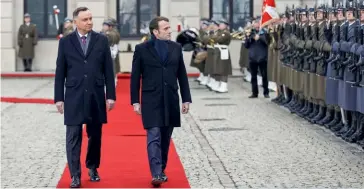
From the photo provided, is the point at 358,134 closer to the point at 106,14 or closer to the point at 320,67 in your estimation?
the point at 320,67

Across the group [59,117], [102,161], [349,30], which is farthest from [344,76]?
[59,117]

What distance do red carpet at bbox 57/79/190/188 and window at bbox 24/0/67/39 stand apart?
65.5ft

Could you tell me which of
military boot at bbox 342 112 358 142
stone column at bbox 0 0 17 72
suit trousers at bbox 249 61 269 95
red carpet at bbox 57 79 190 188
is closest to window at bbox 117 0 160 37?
stone column at bbox 0 0 17 72

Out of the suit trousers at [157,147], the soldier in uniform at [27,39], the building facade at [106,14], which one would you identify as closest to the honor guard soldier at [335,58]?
the suit trousers at [157,147]

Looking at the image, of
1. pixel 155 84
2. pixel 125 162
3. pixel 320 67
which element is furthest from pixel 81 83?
pixel 320 67

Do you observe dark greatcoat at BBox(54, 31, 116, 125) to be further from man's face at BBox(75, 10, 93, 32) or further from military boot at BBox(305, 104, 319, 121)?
military boot at BBox(305, 104, 319, 121)

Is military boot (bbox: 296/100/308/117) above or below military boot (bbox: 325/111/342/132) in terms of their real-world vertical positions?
below

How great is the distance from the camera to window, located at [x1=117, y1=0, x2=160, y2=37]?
132ft

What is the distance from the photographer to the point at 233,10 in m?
40.0

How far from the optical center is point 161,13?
1560 inches

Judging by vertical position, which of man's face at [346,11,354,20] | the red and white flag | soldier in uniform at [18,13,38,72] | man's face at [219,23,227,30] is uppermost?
man's face at [346,11,354,20]

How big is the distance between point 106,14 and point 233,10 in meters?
4.36

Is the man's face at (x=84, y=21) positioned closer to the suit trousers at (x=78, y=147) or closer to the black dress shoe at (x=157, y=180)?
the suit trousers at (x=78, y=147)

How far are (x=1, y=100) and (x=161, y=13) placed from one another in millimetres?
13712
